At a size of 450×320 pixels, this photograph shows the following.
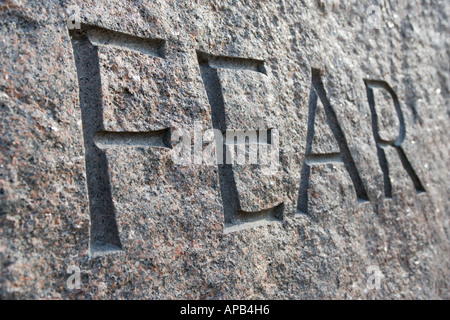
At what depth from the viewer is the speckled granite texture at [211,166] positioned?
674 mm

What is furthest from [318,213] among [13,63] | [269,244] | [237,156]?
[13,63]

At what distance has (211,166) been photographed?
88cm

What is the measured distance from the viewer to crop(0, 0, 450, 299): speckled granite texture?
2.21 ft

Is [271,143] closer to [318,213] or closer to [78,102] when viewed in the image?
[318,213]

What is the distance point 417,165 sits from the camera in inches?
54.0

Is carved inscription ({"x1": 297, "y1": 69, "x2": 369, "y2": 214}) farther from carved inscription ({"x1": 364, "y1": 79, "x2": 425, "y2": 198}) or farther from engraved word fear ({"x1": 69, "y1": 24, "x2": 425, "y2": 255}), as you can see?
carved inscription ({"x1": 364, "y1": 79, "x2": 425, "y2": 198})

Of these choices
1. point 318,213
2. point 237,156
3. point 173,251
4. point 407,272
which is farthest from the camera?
point 407,272

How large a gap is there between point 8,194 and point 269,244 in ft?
1.90
